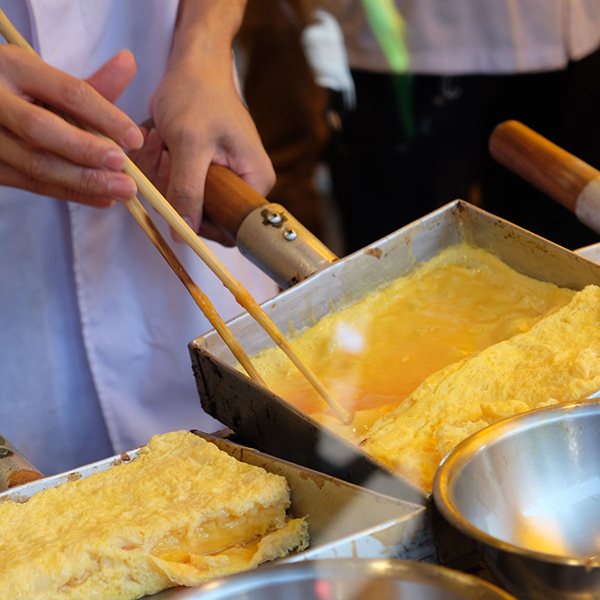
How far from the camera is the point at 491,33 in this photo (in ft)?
7.24

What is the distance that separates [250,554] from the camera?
0.74 m

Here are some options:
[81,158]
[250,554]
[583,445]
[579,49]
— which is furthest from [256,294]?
[579,49]

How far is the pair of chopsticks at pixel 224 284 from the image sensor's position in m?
0.94

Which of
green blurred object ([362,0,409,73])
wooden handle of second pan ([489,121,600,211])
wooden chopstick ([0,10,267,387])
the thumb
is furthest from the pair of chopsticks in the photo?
green blurred object ([362,0,409,73])

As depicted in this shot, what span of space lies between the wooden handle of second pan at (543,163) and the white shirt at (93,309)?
1.94 feet

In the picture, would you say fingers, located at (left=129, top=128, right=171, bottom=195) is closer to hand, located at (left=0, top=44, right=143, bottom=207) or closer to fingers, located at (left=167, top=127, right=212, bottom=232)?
fingers, located at (left=167, top=127, right=212, bottom=232)

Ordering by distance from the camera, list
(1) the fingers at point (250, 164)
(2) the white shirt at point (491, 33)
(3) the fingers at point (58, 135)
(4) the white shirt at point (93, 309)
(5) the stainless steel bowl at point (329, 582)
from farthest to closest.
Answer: (2) the white shirt at point (491, 33)
(4) the white shirt at point (93, 309)
(1) the fingers at point (250, 164)
(3) the fingers at point (58, 135)
(5) the stainless steel bowl at point (329, 582)

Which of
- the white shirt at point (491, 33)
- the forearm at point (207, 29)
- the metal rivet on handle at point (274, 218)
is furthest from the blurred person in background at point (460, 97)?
the metal rivet on handle at point (274, 218)

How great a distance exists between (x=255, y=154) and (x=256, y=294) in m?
0.43

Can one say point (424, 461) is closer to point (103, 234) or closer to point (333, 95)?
point (103, 234)

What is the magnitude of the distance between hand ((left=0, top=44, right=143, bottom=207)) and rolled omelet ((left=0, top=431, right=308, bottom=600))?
43 centimetres

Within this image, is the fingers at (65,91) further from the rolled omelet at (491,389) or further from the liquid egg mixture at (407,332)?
the rolled omelet at (491,389)

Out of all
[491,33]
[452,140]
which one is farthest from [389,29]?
[452,140]

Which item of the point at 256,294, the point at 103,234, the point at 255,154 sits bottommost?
the point at 256,294
